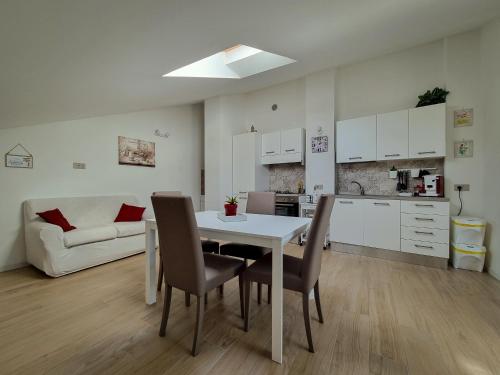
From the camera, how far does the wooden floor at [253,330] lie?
1.30m

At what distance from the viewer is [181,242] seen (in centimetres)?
142

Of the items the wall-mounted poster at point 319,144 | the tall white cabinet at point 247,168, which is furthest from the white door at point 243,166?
the wall-mounted poster at point 319,144

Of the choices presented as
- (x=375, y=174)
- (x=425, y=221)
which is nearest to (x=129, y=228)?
(x=375, y=174)

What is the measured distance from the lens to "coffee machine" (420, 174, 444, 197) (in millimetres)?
2957

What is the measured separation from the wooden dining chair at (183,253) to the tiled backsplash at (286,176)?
10.2 ft

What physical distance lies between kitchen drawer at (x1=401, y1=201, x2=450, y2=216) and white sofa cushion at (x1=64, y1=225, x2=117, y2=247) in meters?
3.94

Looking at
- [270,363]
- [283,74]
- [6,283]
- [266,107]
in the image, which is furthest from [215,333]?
[266,107]

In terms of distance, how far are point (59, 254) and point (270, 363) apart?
2592mm

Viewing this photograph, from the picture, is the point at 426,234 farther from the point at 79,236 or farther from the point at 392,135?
the point at 79,236

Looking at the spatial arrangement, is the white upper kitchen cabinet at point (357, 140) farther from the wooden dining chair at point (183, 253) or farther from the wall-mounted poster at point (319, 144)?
the wooden dining chair at point (183, 253)

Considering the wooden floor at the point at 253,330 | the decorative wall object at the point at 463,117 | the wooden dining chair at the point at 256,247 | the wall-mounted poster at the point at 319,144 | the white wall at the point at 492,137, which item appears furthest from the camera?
the wall-mounted poster at the point at 319,144

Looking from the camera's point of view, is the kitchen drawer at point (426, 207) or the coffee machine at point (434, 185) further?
the coffee machine at point (434, 185)

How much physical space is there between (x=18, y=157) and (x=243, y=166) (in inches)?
130

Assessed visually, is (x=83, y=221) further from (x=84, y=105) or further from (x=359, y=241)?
(x=359, y=241)
